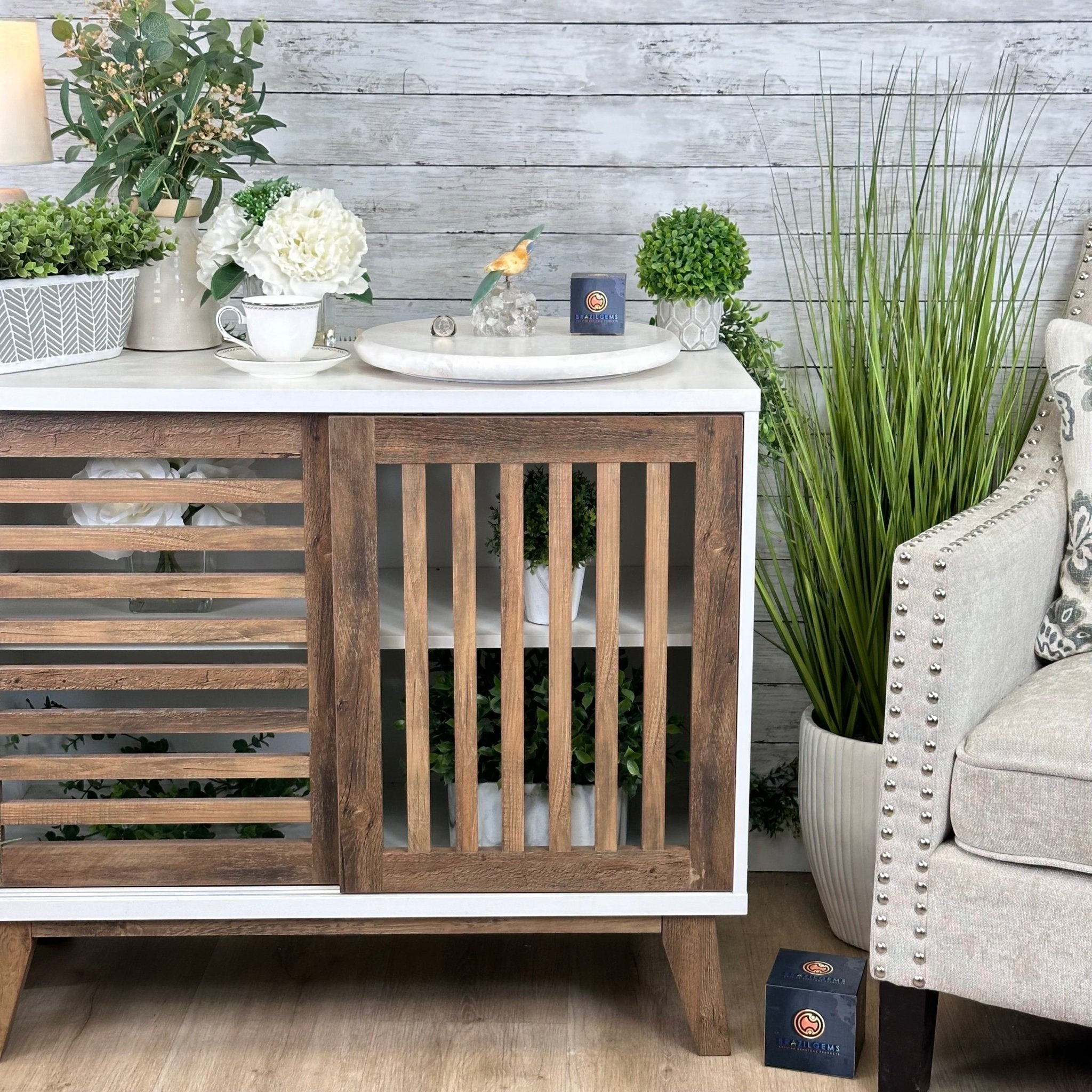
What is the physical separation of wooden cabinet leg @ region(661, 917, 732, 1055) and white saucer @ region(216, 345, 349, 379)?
0.85 m

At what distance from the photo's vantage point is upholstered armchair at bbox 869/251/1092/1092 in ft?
4.64

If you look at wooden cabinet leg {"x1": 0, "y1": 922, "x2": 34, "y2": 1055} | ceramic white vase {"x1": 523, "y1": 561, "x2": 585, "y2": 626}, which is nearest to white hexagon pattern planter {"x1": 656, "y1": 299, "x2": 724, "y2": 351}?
ceramic white vase {"x1": 523, "y1": 561, "x2": 585, "y2": 626}

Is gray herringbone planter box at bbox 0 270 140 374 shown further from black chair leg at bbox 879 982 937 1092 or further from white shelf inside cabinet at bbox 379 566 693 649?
black chair leg at bbox 879 982 937 1092

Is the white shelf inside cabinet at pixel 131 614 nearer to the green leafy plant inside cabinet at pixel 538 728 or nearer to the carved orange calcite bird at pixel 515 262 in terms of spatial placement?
the green leafy plant inside cabinet at pixel 538 728

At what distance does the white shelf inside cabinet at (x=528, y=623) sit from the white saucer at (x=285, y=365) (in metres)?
0.34

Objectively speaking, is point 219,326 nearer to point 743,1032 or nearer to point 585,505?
point 585,505

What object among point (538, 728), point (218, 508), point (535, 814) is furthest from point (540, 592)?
point (218, 508)

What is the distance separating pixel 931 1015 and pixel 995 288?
44.7 inches

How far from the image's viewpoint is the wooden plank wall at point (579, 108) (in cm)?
202

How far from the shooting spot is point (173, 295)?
70.6 inches

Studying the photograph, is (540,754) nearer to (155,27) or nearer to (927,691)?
(927,691)

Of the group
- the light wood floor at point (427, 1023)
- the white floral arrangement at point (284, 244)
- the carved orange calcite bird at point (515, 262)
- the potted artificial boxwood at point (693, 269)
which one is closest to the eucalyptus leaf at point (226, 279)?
the white floral arrangement at point (284, 244)

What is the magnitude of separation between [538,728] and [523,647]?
15 cm

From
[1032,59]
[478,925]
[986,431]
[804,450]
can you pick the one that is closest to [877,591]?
[804,450]
